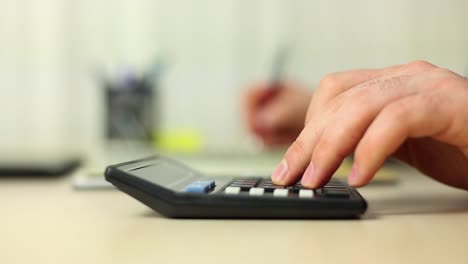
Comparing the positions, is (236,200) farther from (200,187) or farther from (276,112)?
(276,112)

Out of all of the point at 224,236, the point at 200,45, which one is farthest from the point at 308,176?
the point at 200,45

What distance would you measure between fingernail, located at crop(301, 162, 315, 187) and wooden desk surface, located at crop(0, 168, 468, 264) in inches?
1.9

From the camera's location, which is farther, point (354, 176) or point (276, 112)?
point (276, 112)

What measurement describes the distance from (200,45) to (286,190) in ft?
4.59

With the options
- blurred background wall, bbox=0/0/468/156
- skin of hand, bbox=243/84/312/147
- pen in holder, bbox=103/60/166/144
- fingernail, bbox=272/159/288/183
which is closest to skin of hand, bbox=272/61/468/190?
fingernail, bbox=272/159/288/183

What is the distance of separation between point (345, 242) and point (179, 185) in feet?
0.60

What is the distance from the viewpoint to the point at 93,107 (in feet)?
6.04

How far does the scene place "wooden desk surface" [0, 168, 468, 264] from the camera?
0.36 m

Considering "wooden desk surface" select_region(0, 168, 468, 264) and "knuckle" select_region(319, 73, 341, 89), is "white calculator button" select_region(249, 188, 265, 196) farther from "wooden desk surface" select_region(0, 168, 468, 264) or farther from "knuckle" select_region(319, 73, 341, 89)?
"knuckle" select_region(319, 73, 341, 89)

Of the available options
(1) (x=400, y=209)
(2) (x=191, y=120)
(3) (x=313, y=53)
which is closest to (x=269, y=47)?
(3) (x=313, y=53)

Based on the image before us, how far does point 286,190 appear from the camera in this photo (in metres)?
0.51

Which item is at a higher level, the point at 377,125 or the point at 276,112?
the point at 377,125

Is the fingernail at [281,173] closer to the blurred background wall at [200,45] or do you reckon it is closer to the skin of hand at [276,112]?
the skin of hand at [276,112]

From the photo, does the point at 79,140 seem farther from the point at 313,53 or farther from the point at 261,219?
the point at 261,219
